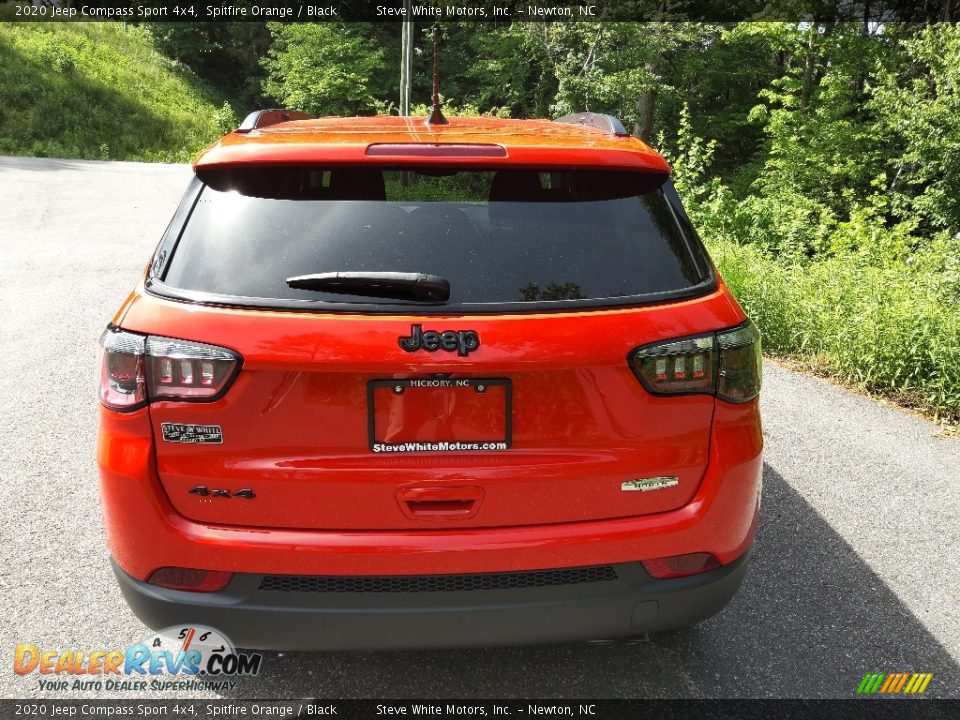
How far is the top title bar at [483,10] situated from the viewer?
20922mm

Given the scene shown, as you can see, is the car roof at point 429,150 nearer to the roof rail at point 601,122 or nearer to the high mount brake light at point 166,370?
the roof rail at point 601,122

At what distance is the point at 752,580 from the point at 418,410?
6.67ft

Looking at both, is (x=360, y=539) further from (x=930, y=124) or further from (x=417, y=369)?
(x=930, y=124)

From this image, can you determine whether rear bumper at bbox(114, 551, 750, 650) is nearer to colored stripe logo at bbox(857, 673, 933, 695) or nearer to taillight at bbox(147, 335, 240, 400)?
taillight at bbox(147, 335, 240, 400)

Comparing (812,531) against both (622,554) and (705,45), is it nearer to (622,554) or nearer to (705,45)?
(622,554)

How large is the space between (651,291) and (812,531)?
7.27 feet

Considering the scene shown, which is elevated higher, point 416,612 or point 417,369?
point 417,369

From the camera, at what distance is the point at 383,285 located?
6.48 ft

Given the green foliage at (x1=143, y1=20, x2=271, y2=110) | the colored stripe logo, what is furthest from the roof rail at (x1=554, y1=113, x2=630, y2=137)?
the green foliage at (x1=143, y1=20, x2=271, y2=110)

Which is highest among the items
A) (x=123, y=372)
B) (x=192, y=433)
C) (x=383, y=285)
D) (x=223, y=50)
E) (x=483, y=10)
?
(x=483, y=10)

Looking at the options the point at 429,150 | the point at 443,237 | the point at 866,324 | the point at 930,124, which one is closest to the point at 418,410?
the point at 443,237

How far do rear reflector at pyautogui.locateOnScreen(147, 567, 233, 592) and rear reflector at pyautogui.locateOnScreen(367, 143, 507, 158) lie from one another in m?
1.22

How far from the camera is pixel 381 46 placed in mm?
42938

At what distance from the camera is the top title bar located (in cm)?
2092
